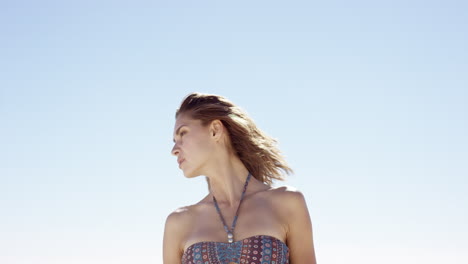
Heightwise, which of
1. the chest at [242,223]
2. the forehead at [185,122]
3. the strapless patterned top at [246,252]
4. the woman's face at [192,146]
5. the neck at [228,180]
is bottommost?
the strapless patterned top at [246,252]

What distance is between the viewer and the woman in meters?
5.65

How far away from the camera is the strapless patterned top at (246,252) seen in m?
5.52

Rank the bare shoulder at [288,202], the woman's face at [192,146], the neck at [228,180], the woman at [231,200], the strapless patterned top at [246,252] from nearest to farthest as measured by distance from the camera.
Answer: the strapless patterned top at [246,252], the woman at [231,200], the bare shoulder at [288,202], the woman's face at [192,146], the neck at [228,180]

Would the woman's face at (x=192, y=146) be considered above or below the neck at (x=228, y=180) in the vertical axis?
above

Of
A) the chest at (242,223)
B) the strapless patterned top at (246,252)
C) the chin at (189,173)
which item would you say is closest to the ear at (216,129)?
the chin at (189,173)

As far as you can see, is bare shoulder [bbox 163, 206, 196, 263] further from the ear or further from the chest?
the ear

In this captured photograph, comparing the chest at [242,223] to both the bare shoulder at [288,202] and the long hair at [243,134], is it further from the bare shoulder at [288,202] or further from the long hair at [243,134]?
the long hair at [243,134]

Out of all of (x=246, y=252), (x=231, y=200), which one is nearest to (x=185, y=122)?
(x=231, y=200)

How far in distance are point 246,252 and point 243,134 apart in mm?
1138

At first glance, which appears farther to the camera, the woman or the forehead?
the forehead

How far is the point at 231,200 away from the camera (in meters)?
6.04

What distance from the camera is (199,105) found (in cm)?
611

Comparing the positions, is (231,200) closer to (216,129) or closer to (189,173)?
(189,173)

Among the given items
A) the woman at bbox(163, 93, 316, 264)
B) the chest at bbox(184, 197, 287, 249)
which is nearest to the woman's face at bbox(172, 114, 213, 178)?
the woman at bbox(163, 93, 316, 264)
